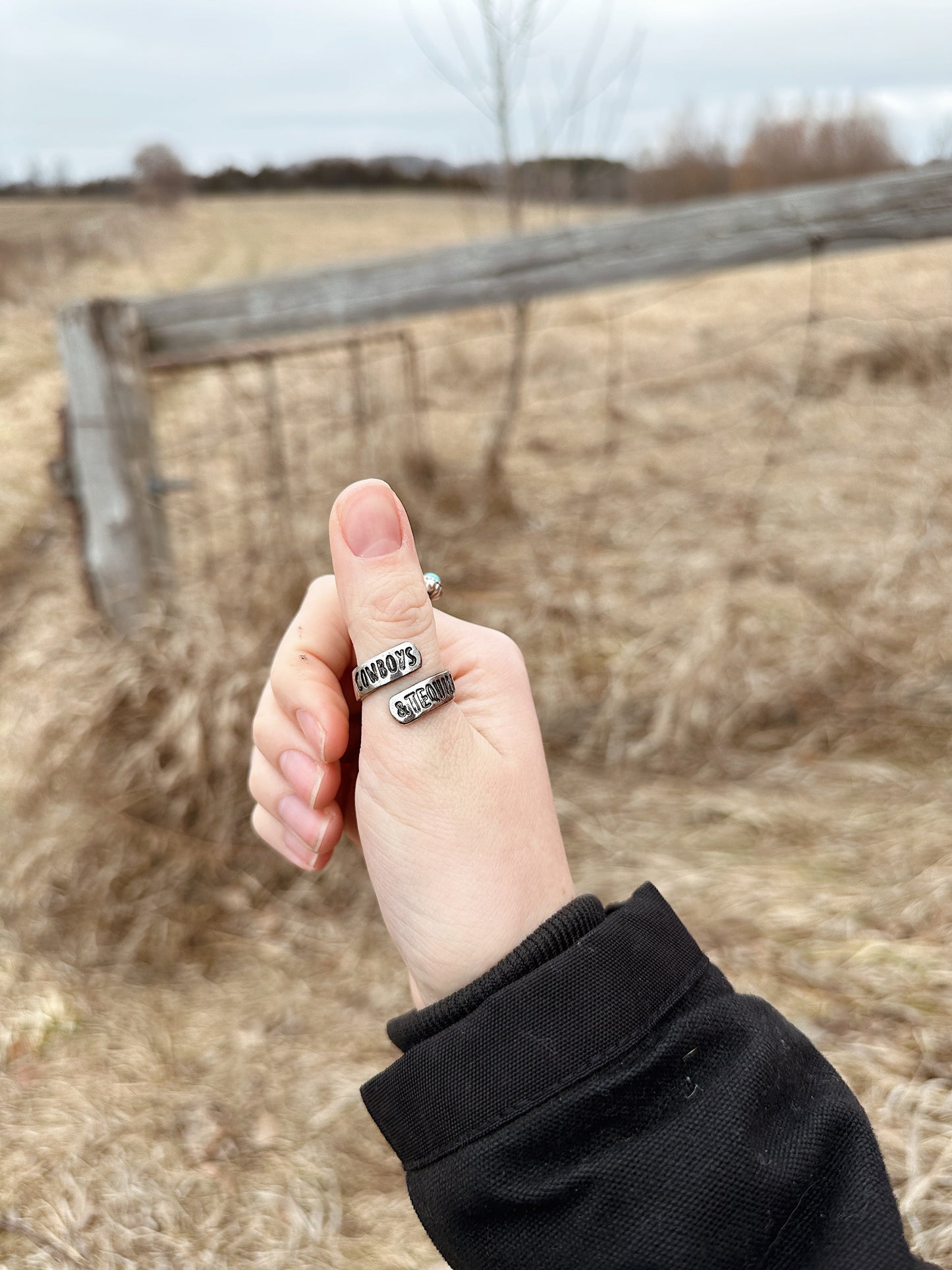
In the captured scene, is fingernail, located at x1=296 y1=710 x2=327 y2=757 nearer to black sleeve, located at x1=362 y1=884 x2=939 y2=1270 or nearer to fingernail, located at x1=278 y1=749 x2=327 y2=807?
fingernail, located at x1=278 y1=749 x2=327 y2=807

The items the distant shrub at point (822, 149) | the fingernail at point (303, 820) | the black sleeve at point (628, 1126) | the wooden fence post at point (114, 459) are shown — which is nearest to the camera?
the black sleeve at point (628, 1126)

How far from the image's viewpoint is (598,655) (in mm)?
3617

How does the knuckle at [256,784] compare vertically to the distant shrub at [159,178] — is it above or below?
below

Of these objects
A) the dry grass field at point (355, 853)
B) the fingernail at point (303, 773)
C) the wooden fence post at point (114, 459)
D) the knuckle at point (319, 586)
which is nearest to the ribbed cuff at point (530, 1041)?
the fingernail at point (303, 773)

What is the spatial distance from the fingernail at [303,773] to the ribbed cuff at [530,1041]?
0.47 metres

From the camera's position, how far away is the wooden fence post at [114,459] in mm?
3254

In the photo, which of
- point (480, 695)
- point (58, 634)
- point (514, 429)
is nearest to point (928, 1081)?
point (480, 695)

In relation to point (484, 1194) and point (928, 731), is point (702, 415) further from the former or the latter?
point (484, 1194)

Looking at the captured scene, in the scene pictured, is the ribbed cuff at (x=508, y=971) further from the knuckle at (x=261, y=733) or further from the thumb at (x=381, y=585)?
the knuckle at (x=261, y=733)

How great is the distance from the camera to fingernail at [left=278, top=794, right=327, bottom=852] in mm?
1371

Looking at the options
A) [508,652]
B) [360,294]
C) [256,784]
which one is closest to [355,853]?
[256,784]

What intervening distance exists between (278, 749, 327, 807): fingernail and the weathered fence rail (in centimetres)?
222

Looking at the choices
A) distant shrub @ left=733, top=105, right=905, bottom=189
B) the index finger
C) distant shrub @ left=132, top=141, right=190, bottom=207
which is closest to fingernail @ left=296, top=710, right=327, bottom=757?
the index finger

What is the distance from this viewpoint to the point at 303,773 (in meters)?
1.34
